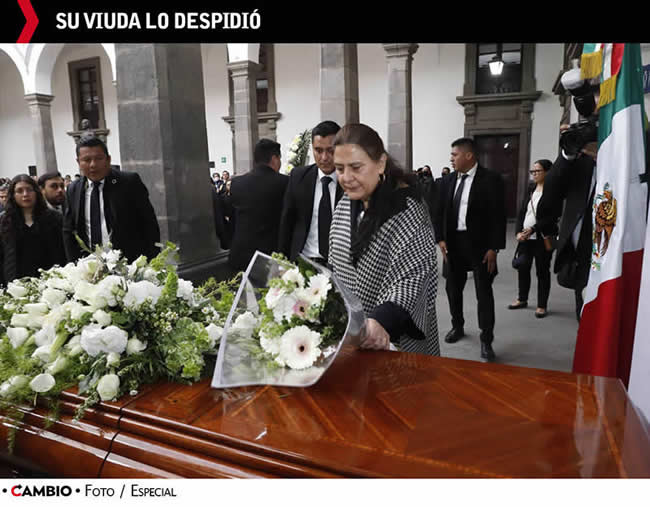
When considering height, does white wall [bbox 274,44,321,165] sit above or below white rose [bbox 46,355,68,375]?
above

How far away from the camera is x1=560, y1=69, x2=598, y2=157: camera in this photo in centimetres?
242

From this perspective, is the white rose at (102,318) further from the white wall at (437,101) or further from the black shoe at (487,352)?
the white wall at (437,101)

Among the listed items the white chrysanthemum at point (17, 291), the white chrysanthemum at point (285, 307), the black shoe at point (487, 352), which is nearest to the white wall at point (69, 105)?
the black shoe at point (487, 352)

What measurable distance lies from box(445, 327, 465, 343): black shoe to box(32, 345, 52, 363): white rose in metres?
3.44

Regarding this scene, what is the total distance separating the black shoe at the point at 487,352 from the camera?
3.75m

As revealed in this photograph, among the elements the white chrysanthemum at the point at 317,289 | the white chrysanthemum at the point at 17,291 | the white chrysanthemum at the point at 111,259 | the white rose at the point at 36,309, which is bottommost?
the white rose at the point at 36,309

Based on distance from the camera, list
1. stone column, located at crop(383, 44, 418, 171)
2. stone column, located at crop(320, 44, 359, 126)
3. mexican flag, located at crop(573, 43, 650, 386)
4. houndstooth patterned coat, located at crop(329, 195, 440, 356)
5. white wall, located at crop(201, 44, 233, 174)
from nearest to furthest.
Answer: houndstooth patterned coat, located at crop(329, 195, 440, 356) < mexican flag, located at crop(573, 43, 650, 386) < stone column, located at crop(320, 44, 359, 126) < stone column, located at crop(383, 44, 418, 171) < white wall, located at crop(201, 44, 233, 174)

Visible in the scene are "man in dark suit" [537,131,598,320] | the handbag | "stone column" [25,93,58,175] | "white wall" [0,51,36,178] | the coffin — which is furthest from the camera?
"white wall" [0,51,36,178]

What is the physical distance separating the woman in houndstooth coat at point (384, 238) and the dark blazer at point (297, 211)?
1.32 meters

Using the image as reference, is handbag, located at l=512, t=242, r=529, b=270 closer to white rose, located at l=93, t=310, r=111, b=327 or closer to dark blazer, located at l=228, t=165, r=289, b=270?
dark blazer, located at l=228, t=165, r=289, b=270

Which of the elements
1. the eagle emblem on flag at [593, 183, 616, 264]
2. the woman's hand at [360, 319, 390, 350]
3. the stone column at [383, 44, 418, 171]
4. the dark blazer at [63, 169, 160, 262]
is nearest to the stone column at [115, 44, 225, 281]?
the dark blazer at [63, 169, 160, 262]

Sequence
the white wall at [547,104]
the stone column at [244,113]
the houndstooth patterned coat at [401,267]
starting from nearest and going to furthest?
the houndstooth patterned coat at [401,267] < the stone column at [244,113] < the white wall at [547,104]

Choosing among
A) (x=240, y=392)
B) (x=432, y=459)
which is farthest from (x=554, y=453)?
(x=240, y=392)
